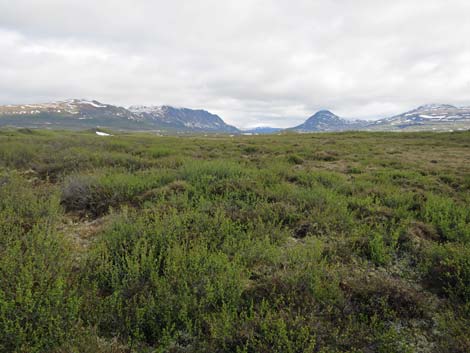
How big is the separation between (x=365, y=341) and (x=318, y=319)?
49 cm

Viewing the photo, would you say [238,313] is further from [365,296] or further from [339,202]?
[339,202]

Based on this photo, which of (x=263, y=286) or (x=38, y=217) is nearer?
(x=263, y=286)

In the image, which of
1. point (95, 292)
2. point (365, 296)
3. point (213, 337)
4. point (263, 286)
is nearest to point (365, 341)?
point (365, 296)

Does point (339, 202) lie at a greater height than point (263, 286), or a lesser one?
greater

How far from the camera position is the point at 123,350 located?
2.62 metres

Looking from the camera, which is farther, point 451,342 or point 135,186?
point 135,186

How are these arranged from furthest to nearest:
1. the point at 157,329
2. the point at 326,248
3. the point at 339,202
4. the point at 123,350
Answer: the point at 339,202 < the point at 326,248 < the point at 157,329 < the point at 123,350

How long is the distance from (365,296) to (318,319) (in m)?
0.83

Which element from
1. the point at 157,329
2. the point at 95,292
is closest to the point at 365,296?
the point at 157,329

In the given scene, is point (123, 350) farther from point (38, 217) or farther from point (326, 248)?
point (38, 217)

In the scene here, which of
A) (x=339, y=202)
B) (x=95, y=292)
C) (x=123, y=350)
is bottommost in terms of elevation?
(x=123, y=350)

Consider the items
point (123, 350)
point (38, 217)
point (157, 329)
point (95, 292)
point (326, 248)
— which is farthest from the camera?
point (38, 217)

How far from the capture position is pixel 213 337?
2695 millimetres

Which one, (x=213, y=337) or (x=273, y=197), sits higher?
(x=273, y=197)
